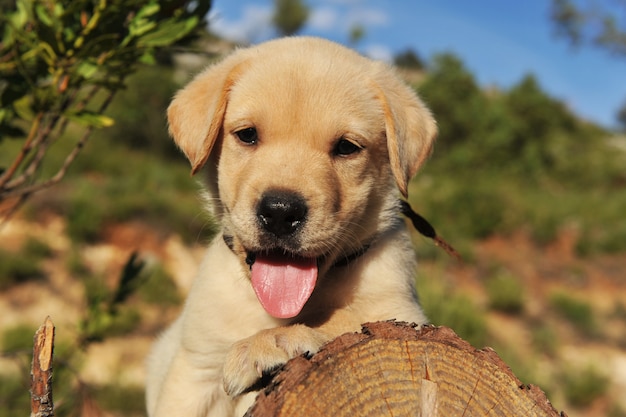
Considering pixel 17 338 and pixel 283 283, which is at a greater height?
pixel 283 283

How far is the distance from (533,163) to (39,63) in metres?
17.3

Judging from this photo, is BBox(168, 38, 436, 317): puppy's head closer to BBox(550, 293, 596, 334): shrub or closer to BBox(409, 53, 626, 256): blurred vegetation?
BBox(550, 293, 596, 334): shrub

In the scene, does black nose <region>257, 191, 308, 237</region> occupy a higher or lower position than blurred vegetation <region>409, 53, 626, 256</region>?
higher

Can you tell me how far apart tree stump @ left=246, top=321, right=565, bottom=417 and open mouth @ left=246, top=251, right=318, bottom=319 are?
637 millimetres

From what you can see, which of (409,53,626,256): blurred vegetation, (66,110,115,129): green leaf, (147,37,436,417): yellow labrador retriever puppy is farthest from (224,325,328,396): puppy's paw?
(409,53,626,256): blurred vegetation

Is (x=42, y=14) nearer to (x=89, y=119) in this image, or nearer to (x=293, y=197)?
(x=89, y=119)

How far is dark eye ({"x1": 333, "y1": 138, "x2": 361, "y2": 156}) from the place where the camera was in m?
3.05

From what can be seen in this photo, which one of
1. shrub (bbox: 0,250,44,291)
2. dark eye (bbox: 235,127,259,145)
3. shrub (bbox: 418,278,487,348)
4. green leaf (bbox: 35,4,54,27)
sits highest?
green leaf (bbox: 35,4,54,27)

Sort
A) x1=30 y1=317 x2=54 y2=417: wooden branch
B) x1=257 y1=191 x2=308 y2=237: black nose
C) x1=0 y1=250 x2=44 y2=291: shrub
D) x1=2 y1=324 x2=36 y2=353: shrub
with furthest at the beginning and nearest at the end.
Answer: x1=0 y1=250 x2=44 y2=291: shrub < x1=2 y1=324 x2=36 y2=353: shrub < x1=257 y1=191 x2=308 y2=237: black nose < x1=30 y1=317 x2=54 y2=417: wooden branch

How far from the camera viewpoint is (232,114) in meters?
3.12

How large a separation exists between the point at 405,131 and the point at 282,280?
101 centimetres

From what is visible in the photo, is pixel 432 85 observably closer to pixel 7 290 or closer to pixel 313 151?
pixel 7 290

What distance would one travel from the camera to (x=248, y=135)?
310cm

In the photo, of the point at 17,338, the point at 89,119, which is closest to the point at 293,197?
the point at 89,119
